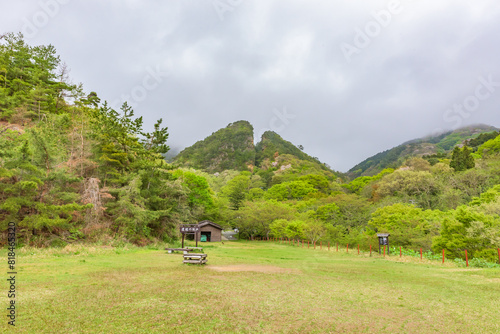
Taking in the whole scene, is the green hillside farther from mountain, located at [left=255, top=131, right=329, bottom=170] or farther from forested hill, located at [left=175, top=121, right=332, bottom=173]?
mountain, located at [left=255, top=131, right=329, bottom=170]

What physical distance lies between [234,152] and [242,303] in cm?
10729

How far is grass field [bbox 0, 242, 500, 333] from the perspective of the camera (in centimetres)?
492

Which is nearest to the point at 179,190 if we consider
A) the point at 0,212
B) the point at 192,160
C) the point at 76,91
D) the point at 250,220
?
the point at 0,212

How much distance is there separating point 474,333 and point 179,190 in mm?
25021

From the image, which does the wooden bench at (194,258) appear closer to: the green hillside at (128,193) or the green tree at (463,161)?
the green hillside at (128,193)

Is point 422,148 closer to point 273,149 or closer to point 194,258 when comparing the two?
point 273,149

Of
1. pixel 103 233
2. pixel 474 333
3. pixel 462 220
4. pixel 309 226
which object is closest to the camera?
pixel 474 333

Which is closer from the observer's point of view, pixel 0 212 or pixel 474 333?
pixel 474 333

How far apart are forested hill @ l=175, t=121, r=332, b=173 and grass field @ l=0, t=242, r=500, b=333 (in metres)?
91.0

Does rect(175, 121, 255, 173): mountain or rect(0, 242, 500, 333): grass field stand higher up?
rect(175, 121, 255, 173): mountain

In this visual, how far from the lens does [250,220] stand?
40719 millimetres

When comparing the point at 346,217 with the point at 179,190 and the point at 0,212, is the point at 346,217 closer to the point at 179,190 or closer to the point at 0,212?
the point at 179,190

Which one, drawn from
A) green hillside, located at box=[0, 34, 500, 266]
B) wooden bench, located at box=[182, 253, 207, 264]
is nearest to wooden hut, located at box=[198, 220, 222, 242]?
green hillside, located at box=[0, 34, 500, 266]

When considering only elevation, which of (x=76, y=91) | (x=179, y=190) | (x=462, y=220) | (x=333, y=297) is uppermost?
(x=76, y=91)
